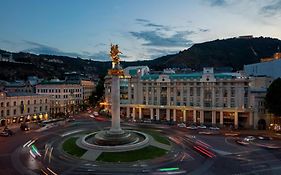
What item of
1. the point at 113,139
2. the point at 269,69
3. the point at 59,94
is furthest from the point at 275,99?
the point at 59,94

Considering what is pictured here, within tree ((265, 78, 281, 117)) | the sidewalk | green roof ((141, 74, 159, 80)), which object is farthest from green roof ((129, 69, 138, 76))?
tree ((265, 78, 281, 117))

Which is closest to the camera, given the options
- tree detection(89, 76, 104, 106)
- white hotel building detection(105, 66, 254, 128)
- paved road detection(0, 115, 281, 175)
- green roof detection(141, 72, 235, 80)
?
paved road detection(0, 115, 281, 175)

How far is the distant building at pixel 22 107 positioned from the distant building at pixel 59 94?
16.0 metres

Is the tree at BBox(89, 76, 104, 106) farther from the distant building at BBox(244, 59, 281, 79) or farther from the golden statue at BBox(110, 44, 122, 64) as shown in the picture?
the golden statue at BBox(110, 44, 122, 64)

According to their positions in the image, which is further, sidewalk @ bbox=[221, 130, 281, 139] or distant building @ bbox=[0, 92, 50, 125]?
distant building @ bbox=[0, 92, 50, 125]

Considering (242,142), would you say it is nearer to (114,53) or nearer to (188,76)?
(114,53)

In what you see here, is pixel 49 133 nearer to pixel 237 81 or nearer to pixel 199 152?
pixel 199 152

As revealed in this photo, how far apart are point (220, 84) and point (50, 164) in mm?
69129

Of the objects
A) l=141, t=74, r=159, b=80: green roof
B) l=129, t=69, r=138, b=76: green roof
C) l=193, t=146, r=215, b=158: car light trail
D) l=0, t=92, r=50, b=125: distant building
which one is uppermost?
l=129, t=69, r=138, b=76: green roof

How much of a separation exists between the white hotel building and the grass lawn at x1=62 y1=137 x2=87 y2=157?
50.5 metres

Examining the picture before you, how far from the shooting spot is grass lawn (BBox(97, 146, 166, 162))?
53.3 metres

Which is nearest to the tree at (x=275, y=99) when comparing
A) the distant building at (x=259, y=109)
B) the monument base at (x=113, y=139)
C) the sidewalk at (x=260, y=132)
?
the sidewalk at (x=260, y=132)

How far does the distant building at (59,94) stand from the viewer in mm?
135087

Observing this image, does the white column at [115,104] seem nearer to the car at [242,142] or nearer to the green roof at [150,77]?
the car at [242,142]
